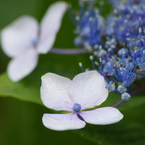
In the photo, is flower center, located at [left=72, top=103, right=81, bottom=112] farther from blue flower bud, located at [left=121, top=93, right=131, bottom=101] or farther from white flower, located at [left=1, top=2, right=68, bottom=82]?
white flower, located at [left=1, top=2, right=68, bottom=82]

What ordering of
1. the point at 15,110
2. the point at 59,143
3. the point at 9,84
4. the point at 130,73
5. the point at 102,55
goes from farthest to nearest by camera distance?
the point at 15,110
the point at 59,143
the point at 9,84
the point at 102,55
the point at 130,73

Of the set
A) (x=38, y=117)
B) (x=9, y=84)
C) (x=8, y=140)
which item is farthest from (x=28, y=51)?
(x=8, y=140)

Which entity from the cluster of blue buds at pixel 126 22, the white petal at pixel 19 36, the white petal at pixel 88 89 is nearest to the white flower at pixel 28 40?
the white petal at pixel 19 36

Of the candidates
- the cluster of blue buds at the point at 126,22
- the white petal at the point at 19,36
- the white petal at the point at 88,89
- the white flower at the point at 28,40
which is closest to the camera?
the white petal at the point at 88,89

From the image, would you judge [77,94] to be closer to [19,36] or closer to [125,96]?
[125,96]

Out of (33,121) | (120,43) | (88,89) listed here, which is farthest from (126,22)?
(33,121)

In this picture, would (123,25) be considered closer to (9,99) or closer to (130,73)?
(130,73)

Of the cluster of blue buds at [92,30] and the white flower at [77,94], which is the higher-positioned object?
the cluster of blue buds at [92,30]

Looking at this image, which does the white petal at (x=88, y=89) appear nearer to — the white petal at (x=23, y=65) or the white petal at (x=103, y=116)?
the white petal at (x=103, y=116)
